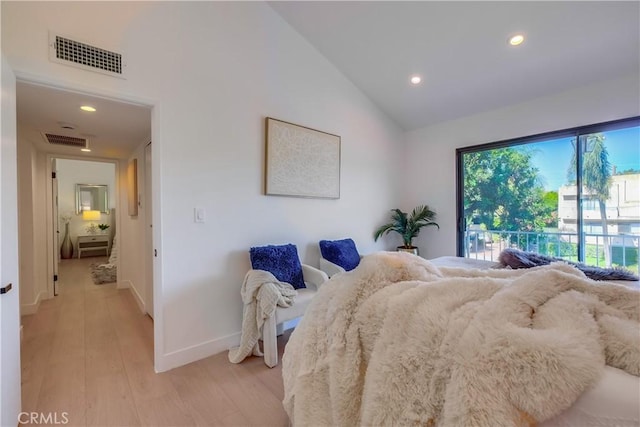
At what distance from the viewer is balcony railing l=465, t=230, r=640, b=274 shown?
107 inches

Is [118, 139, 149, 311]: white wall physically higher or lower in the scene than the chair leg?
higher

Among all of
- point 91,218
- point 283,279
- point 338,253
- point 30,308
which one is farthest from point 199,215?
point 91,218

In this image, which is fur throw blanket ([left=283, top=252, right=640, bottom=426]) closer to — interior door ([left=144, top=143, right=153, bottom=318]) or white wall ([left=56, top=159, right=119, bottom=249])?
interior door ([left=144, top=143, right=153, bottom=318])

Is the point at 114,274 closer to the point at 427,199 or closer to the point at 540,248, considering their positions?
the point at 427,199

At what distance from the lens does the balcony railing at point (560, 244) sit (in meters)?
2.72

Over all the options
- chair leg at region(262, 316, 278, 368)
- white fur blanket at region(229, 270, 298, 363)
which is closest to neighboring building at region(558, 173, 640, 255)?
white fur blanket at region(229, 270, 298, 363)

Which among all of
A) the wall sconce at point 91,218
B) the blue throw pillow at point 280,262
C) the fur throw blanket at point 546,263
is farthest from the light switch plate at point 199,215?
the wall sconce at point 91,218

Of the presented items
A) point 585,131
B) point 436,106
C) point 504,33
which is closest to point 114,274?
point 436,106

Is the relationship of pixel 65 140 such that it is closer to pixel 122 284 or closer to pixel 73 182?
pixel 122 284

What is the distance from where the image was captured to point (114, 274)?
4.82 m

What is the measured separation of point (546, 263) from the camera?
207cm

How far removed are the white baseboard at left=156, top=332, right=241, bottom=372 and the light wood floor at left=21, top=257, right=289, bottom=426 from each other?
53 millimetres

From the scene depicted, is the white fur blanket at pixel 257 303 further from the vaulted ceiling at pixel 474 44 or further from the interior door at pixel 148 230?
the vaulted ceiling at pixel 474 44

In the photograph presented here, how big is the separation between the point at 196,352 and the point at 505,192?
3836 millimetres
